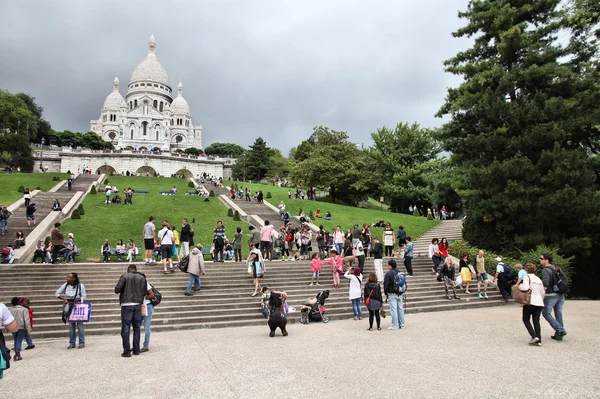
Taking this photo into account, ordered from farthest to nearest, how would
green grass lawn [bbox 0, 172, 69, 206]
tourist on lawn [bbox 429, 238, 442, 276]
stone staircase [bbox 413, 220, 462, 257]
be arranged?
1. green grass lawn [bbox 0, 172, 69, 206]
2. stone staircase [bbox 413, 220, 462, 257]
3. tourist on lawn [bbox 429, 238, 442, 276]

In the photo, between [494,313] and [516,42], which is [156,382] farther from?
[516,42]

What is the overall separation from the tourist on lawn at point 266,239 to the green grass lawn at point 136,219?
621 centimetres

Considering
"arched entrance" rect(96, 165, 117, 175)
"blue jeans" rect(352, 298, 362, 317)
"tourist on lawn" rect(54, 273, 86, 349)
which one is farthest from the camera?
"arched entrance" rect(96, 165, 117, 175)

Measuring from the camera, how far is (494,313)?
12.4 meters

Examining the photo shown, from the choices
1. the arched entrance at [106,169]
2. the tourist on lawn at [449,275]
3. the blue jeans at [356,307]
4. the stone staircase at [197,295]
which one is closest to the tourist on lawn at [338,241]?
the stone staircase at [197,295]

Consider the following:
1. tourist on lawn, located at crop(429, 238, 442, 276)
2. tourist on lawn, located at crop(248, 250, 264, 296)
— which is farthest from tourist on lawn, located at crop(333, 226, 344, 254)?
tourist on lawn, located at crop(248, 250, 264, 296)

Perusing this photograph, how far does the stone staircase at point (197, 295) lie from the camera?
35.8 ft

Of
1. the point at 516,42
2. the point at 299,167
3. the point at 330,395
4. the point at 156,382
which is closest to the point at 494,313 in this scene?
the point at 330,395

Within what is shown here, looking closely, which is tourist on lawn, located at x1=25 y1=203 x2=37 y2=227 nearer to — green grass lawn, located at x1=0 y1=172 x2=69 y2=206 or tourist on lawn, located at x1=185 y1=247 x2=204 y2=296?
green grass lawn, located at x1=0 y1=172 x2=69 y2=206

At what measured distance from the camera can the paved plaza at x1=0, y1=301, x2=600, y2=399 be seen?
5.61 m

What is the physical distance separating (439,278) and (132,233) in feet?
54.3

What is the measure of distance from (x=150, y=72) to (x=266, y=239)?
359 ft

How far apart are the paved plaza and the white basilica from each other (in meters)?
94.2

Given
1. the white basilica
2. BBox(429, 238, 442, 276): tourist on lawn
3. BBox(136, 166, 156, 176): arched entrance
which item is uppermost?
the white basilica
